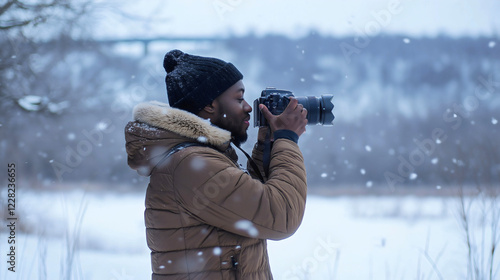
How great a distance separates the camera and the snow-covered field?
1097mm

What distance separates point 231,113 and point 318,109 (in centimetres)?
26

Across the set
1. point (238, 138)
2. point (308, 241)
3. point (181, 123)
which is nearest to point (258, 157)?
point (238, 138)

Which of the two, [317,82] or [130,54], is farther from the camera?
[317,82]

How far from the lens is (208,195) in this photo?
3.01 ft

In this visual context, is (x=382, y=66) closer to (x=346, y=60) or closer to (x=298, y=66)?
(x=346, y=60)

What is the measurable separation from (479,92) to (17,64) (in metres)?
6.70

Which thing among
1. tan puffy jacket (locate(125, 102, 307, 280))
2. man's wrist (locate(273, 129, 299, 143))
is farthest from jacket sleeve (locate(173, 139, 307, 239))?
man's wrist (locate(273, 129, 299, 143))

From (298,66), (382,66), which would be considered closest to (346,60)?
(298,66)

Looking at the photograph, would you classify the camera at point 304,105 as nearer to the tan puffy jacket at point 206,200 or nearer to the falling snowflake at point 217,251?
the tan puffy jacket at point 206,200

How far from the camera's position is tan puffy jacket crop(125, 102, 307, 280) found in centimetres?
92

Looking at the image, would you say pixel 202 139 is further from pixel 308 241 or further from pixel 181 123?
pixel 308 241

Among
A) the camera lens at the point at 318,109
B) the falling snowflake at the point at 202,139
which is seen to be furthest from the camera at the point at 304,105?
the falling snowflake at the point at 202,139

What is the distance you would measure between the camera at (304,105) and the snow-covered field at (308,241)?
1097 millimetres

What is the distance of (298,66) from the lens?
5707 millimetres
